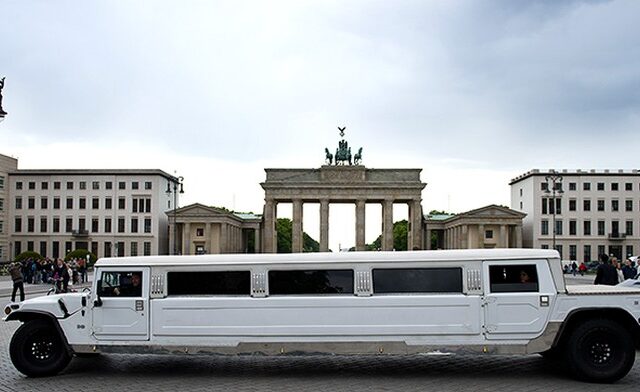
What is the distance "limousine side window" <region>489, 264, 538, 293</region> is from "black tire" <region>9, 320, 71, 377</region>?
24.6 feet

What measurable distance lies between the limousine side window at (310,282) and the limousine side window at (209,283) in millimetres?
498

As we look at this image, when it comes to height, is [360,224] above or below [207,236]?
above

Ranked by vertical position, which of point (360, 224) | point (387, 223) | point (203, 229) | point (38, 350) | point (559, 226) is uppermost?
point (387, 223)

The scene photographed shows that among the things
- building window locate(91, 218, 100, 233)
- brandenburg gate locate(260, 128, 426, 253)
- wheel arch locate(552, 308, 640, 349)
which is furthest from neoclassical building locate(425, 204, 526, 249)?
wheel arch locate(552, 308, 640, 349)

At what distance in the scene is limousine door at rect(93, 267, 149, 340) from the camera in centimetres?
1242

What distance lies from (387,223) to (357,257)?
82185 mm

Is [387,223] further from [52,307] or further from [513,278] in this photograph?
[52,307]

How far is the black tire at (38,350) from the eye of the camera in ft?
40.8

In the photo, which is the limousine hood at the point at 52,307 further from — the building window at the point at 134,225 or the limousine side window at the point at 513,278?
the building window at the point at 134,225

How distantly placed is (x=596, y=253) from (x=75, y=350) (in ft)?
320

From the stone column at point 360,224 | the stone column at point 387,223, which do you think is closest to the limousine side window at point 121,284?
the stone column at point 360,224

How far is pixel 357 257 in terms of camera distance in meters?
12.3

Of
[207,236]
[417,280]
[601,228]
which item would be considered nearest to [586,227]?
[601,228]

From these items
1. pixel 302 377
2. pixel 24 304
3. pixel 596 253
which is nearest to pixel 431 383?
pixel 302 377
